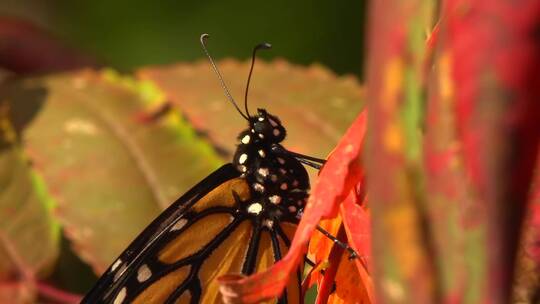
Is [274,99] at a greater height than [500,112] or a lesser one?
greater

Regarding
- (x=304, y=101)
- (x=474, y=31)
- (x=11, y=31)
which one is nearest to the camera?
(x=474, y=31)

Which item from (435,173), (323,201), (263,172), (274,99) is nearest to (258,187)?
(263,172)

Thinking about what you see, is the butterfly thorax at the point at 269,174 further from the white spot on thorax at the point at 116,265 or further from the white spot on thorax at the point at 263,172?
the white spot on thorax at the point at 116,265

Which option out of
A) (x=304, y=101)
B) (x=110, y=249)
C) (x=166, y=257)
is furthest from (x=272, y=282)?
(x=304, y=101)

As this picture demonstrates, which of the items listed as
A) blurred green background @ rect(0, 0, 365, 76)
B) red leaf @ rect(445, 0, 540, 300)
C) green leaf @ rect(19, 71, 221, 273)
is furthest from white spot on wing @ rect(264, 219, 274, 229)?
blurred green background @ rect(0, 0, 365, 76)

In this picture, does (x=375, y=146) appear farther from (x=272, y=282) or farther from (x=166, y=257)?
(x=166, y=257)

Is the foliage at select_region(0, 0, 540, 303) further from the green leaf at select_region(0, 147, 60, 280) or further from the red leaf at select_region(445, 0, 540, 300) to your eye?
A: the green leaf at select_region(0, 147, 60, 280)

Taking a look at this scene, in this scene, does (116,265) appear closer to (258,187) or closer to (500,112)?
(258,187)
